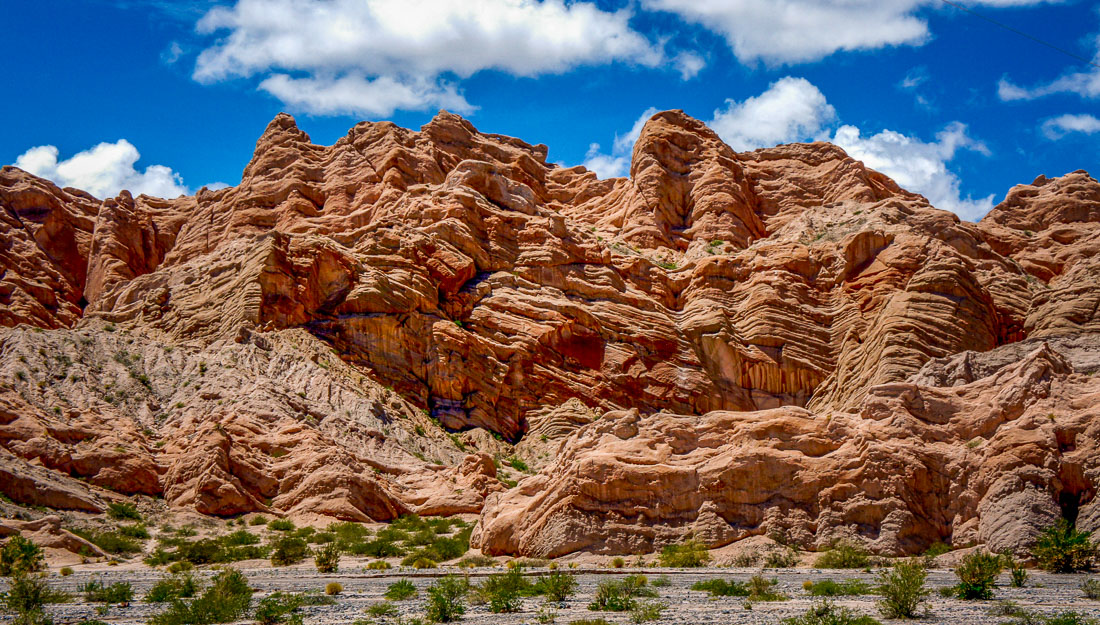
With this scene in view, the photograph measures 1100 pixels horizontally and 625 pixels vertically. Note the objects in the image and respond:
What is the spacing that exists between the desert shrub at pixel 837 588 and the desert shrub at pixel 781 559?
4875 millimetres

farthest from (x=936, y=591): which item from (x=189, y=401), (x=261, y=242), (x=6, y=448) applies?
(x=261, y=242)

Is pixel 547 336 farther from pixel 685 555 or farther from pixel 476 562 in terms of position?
pixel 685 555

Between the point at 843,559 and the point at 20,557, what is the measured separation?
22148 mm

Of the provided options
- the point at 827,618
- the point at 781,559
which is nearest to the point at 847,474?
the point at 781,559

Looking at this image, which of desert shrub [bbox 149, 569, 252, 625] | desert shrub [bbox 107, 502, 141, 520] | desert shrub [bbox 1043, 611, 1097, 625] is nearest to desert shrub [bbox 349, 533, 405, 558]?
desert shrub [bbox 107, 502, 141, 520]

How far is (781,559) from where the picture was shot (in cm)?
2831

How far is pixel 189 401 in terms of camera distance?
1945 inches

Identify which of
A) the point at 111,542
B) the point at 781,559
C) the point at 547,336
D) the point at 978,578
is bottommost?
the point at 978,578

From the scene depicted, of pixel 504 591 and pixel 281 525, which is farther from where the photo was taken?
pixel 281 525

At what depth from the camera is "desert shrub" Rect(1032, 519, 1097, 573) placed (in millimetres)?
24828

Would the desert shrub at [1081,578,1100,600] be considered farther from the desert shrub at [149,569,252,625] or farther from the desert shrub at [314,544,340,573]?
the desert shrub at [314,544,340,573]

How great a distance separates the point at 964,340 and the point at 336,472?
35906 mm

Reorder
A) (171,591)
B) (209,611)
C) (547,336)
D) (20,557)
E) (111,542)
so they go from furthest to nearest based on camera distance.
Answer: (547,336)
(111,542)
(20,557)
(171,591)
(209,611)

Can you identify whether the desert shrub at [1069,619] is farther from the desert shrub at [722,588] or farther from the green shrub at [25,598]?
the green shrub at [25,598]
